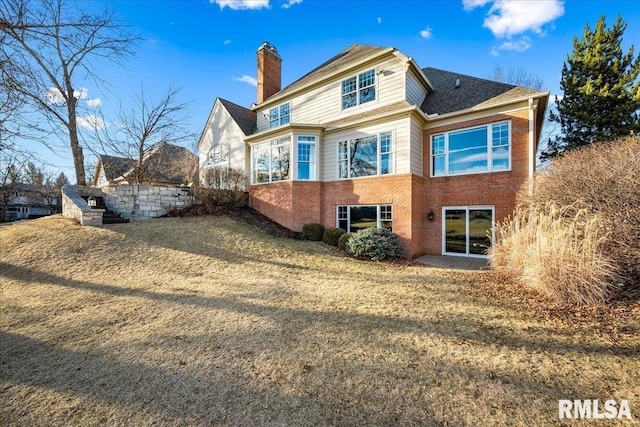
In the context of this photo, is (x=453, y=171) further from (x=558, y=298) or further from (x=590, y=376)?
(x=590, y=376)

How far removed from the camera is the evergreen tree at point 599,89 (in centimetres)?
1362

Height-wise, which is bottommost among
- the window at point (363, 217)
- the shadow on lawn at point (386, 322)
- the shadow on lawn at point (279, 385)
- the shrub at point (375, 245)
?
the shadow on lawn at point (279, 385)

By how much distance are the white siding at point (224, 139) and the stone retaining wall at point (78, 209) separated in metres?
5.85

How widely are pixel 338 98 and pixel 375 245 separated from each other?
813 cm

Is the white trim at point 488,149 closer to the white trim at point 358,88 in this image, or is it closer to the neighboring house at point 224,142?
the white trim at point 358,88

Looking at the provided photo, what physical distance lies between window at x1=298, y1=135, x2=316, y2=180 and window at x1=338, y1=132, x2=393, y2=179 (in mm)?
1333

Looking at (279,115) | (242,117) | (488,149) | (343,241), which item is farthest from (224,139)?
(488,149)

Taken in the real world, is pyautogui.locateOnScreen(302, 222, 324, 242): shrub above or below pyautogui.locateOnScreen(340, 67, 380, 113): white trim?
below

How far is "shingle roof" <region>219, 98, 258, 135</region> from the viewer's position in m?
17.5

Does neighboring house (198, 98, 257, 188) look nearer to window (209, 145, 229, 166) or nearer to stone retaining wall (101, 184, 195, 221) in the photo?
window (209, 145, 229, 166)

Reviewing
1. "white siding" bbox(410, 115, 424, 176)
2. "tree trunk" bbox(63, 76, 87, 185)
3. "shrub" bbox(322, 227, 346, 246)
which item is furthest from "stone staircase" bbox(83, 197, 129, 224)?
"white siding" bbox(410, 115, 424, 176)

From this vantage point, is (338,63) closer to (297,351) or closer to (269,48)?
(269,48)

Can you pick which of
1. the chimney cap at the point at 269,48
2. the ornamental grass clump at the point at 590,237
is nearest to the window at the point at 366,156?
the ornamental grass clump at the point at 590,237

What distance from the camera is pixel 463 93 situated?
1159 centimetres
